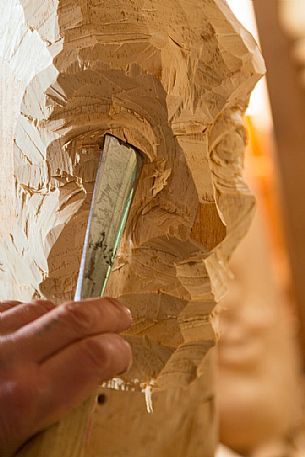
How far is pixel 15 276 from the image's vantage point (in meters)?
0.66

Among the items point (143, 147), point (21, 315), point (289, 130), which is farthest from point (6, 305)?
point (289, 130)

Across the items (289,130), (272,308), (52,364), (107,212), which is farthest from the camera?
(272,308)

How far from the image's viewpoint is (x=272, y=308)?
1530 millimetres

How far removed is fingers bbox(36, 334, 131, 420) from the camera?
409 mm

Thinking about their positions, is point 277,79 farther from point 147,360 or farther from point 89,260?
point 89,260

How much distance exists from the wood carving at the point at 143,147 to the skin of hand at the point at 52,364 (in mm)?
183

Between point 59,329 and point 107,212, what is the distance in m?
0.13

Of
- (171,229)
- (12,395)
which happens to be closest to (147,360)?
(171,229)

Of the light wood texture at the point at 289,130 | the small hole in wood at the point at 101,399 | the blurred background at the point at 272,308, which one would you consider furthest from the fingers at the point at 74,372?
the light wood texture at the point at 289,130

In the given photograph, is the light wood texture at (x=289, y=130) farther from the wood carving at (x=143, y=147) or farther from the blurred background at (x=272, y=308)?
the wood carving at (x=143, y=147)

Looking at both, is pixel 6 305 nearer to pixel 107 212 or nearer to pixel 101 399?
pixel 107 212

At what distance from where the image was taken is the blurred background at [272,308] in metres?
1.39

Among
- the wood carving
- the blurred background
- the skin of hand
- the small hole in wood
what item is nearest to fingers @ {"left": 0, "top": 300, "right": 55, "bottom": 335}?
the skin of hand

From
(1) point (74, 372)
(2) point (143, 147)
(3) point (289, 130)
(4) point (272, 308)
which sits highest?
(3) point (289, 130)
